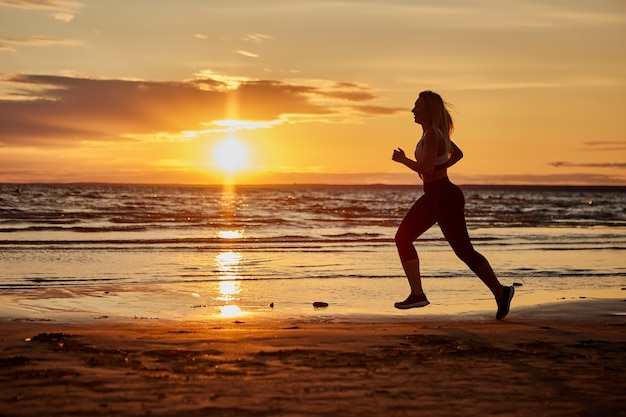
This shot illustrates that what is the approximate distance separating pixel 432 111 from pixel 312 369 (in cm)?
340

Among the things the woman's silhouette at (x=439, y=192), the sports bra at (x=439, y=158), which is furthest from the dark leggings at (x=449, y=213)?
the sports bra at (x=439, y=158)

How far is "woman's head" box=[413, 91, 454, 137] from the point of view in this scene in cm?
788

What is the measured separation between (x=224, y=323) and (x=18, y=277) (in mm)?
5895

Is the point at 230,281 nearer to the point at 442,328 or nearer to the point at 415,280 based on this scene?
the point at 415,280

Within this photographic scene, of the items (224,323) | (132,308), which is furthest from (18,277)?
(224,323)

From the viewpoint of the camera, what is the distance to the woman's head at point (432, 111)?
7.88 meters

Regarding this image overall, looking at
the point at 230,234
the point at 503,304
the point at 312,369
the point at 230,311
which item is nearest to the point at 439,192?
the point at 503,304

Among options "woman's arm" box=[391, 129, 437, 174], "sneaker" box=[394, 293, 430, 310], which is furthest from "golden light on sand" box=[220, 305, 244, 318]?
"woman's arm" box=[391, 129, 437, 174]

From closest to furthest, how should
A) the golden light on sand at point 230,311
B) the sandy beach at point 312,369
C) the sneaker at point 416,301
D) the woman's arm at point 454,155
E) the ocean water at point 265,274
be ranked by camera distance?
the sandy beach at point 312,369, the woman's arm at point 454,155, the sneaker at point 416,301, the golden light on sand at point 230,311, the ocean water at point 265,274

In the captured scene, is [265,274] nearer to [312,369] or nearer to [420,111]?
[420,111]

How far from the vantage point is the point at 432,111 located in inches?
310

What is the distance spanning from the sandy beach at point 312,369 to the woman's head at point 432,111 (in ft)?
6.20

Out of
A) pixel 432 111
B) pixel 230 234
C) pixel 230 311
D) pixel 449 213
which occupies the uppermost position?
pixel 432 111

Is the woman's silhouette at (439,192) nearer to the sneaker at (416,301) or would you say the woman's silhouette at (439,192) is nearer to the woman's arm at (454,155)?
the woman's arm at (454,155)
